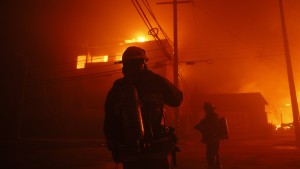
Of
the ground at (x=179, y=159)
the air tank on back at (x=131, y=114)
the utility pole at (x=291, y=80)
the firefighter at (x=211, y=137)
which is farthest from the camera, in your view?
the utility pole at (x=291, y=80)

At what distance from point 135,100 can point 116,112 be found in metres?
0.33

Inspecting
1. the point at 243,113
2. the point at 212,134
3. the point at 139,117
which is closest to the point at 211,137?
the point at 212,134

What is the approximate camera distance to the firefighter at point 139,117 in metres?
2.56

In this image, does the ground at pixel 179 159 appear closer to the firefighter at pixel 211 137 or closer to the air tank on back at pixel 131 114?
the firefighter at pixel 211 137

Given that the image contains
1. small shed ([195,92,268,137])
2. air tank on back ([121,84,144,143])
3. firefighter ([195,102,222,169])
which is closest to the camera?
air tank on back ([121,84,144,143])

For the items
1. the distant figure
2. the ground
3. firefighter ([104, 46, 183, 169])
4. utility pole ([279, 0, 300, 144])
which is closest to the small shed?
utility pole ([279, 0, 300, 144])

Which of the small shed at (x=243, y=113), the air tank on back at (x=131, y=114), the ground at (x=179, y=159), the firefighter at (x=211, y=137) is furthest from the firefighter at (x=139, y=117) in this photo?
the small shed at (x=243, y=113)

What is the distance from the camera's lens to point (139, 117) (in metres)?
2.53

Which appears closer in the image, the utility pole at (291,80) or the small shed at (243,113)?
the utility pole at (291,80)

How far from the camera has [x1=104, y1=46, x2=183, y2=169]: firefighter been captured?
2.56m

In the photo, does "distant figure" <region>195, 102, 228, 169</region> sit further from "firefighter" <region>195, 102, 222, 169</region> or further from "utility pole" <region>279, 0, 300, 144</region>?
"utility pole" <region>279, 0, 300, 144</region>

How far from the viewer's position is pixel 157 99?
2723 mm

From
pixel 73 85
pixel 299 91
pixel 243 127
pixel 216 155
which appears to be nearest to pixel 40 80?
pixel 73 85

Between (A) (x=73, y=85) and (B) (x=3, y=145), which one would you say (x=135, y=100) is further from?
(A) (x=73, y=85)
